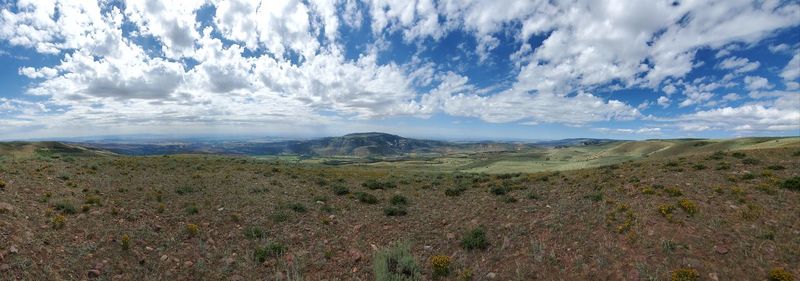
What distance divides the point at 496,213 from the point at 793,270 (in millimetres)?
10207

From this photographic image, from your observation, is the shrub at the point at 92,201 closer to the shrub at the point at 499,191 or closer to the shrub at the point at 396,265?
the shrub at the point at 396,265

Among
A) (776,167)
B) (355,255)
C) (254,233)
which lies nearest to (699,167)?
(776,167)

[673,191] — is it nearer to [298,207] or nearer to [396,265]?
[396,265]

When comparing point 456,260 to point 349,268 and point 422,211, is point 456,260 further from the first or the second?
point 422,211

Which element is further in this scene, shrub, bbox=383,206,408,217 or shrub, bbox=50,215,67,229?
shrub, bbox=383,206,408,217

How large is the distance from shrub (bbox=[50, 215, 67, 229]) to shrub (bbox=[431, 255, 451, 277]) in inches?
596

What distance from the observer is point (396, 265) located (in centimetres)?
1266

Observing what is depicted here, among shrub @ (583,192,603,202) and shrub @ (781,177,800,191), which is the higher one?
shrub @ (781,177,800,191)

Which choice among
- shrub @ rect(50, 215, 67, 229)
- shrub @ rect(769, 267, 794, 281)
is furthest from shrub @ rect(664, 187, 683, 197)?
shrub @ rect(50, 215, 67, 229)

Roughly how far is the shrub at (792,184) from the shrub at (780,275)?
1017 centimetres

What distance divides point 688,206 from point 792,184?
6.98m

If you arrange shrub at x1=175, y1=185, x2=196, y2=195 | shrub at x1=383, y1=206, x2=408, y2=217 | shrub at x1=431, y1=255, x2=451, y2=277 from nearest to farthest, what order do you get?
shrub at x1=431, y1=255, x2=451, y2=277 → shrub at x1=383, y1=206, x2=408, y2=217 → shrub at x1=175, y1=185, x2=196, y2=195

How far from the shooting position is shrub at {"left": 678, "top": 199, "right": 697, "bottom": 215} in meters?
14.1

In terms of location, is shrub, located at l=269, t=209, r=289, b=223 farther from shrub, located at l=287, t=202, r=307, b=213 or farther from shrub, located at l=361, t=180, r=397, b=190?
shrub, located at l=361, t=180, r=397, b=190
